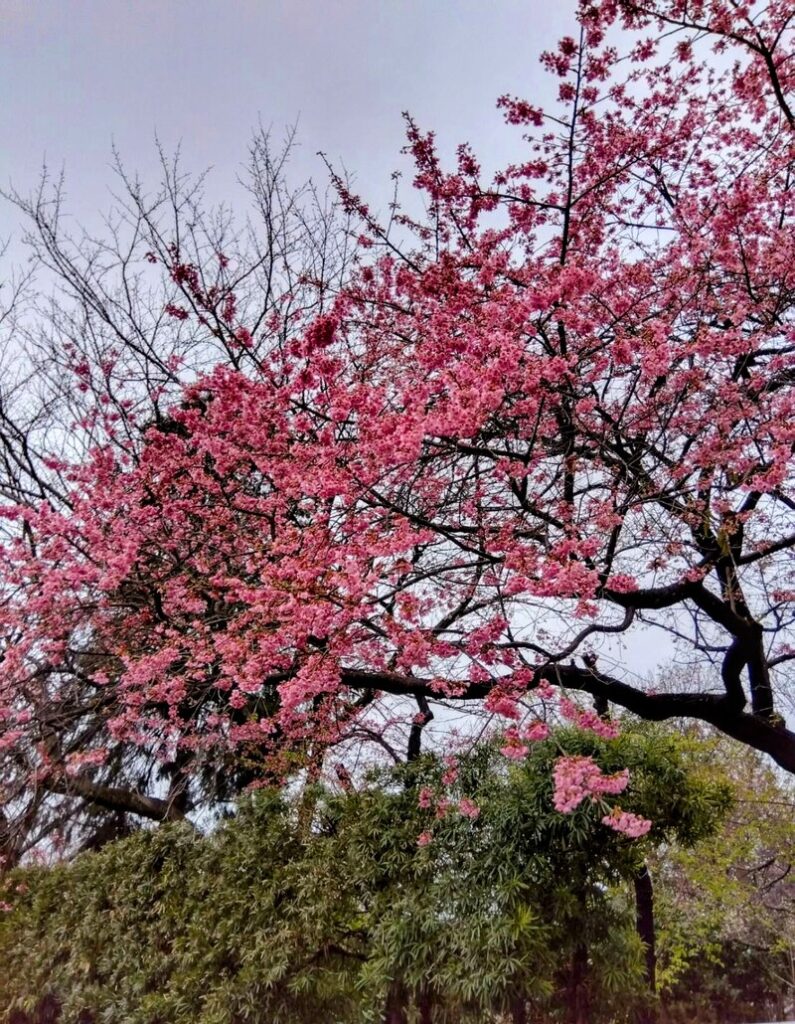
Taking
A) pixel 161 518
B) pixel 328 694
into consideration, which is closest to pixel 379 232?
pixel 161 518

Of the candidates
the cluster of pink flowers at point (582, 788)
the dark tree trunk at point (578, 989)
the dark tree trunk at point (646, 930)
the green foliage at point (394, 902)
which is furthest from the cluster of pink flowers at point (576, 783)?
the dark tree trunk at point (578, 989)

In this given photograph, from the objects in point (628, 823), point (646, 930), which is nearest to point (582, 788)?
point (628, 823)

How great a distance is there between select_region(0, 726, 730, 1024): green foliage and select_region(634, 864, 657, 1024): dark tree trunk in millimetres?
133

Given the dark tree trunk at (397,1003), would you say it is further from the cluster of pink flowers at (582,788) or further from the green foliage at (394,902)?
the cluster of pink flowers at (582,788)

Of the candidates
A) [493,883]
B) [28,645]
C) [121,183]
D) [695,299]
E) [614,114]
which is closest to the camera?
[493,883]

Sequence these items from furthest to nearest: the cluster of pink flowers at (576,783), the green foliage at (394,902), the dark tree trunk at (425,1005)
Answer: the dark tree trunk at (425,1005) → the green foliage at (394,902) → the cluster of pink flowers at (576,783)

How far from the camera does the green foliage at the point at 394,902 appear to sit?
334cm

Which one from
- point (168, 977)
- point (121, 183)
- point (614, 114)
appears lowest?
point (168, 977)

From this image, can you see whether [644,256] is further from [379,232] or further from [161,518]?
[161,518]

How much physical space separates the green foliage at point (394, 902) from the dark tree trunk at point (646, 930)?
133mm

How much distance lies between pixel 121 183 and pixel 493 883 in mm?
6072

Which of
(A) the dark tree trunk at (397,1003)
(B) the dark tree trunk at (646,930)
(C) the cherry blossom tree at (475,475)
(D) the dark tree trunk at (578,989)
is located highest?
(C) the cherry blossom tree at (475,475)

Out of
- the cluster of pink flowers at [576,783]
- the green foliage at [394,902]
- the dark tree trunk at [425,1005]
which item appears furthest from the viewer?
the dark tree trunk at [425,1005]

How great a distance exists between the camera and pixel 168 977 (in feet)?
14.6
